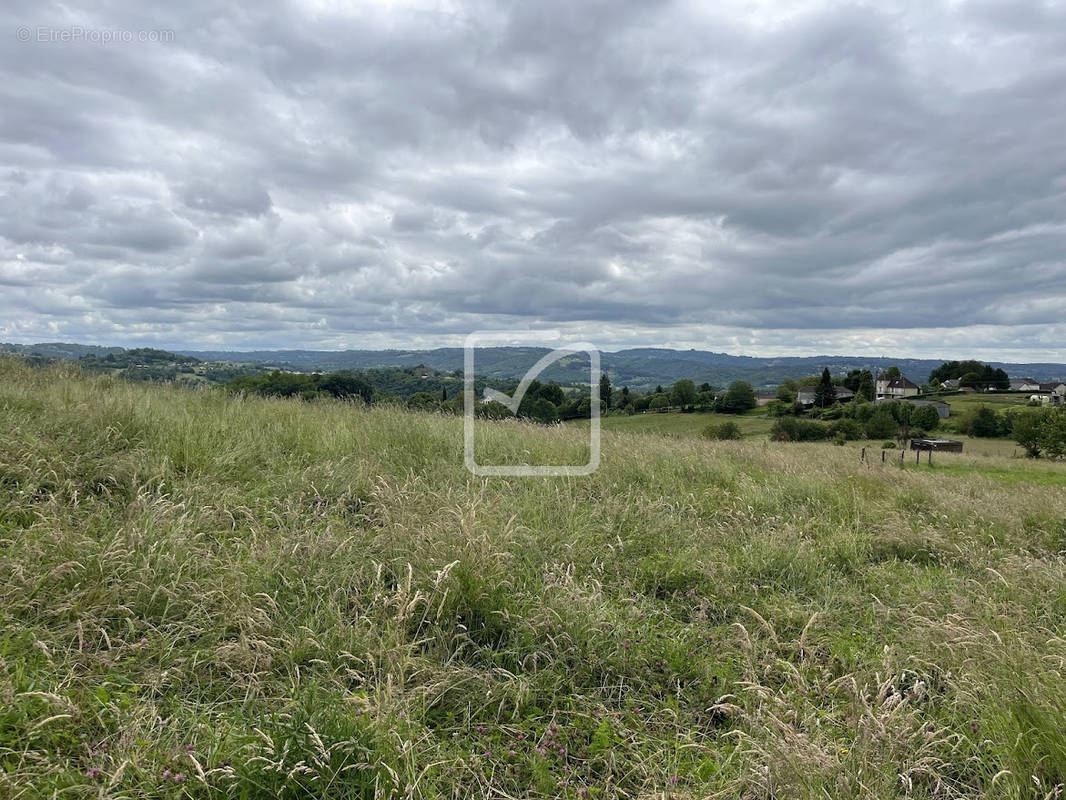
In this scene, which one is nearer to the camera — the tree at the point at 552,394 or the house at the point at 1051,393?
the tree at the point at 552,394

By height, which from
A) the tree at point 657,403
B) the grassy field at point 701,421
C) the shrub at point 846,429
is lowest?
the shrub at point 846,429

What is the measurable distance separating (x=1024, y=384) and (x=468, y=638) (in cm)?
13833

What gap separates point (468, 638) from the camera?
3.24 m

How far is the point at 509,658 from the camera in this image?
3.22 m

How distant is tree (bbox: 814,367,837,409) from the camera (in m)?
92.4

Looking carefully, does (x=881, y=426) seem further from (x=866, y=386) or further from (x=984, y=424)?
(x=866, y=386)

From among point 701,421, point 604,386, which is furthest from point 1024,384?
point 604,386

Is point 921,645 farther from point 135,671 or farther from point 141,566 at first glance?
point 141,566

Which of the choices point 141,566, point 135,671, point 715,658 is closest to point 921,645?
point 715,658

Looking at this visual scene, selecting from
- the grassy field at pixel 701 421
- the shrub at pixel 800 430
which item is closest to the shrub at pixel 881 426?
the shrub at pixel 800 430

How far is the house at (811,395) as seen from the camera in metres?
91.0

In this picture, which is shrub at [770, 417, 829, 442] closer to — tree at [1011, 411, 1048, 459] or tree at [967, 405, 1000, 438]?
tree at [1011, 411, 1048, 459]

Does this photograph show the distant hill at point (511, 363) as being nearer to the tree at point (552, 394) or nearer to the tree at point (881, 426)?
the tree at point (552, 394)

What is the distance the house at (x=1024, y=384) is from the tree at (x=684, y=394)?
68268 millimetres
